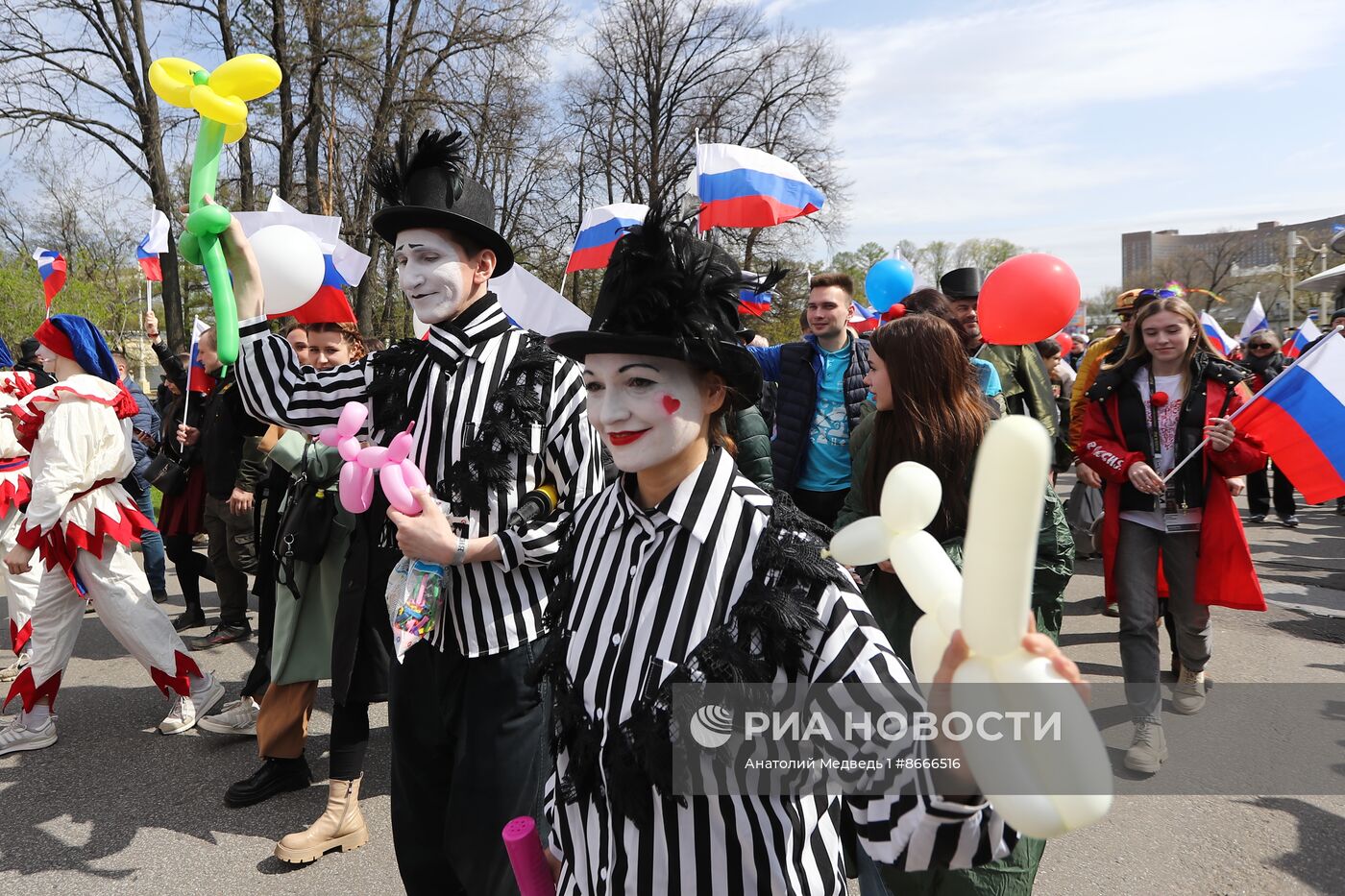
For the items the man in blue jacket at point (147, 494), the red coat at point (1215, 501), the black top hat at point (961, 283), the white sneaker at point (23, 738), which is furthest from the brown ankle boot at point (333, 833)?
the black top hat at point (961, 283)

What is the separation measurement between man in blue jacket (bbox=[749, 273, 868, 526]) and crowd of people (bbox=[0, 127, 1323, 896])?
0.05 ft

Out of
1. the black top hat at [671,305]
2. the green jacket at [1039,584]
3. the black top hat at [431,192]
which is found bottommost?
the green jacket at [1039,584]

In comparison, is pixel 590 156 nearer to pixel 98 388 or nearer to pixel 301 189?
pixel 301 189

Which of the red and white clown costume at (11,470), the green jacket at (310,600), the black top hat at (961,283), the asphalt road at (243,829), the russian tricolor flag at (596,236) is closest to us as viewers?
the asphalt road at (243,829)

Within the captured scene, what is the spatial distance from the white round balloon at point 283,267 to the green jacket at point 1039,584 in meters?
1.93

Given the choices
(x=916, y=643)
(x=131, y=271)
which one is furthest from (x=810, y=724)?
(x=131, y=271)

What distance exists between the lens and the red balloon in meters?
3.25

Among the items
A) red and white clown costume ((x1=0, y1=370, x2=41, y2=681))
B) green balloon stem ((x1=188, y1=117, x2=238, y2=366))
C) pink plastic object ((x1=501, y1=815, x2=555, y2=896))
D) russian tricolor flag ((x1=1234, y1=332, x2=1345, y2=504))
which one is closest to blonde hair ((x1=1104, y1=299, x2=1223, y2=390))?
russian tricolor flag ((x1=1234, y1=332, x2=1345, y2=504))

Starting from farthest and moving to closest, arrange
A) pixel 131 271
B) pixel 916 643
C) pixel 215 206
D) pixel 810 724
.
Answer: pixel 131 271, pixel 215 206, pixel 810 724, pixel 916 643

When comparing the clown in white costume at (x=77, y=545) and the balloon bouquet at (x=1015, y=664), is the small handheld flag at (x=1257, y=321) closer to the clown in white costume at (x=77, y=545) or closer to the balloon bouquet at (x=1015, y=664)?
the clown in white costume at (x=77, y=545)

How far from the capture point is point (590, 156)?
23750 mm

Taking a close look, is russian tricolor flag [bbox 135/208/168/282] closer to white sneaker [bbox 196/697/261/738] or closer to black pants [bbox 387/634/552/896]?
white sneaker [bbox 196/697/261/738]

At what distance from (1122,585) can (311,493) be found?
3.72 m

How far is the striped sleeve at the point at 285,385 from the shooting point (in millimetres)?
2523
